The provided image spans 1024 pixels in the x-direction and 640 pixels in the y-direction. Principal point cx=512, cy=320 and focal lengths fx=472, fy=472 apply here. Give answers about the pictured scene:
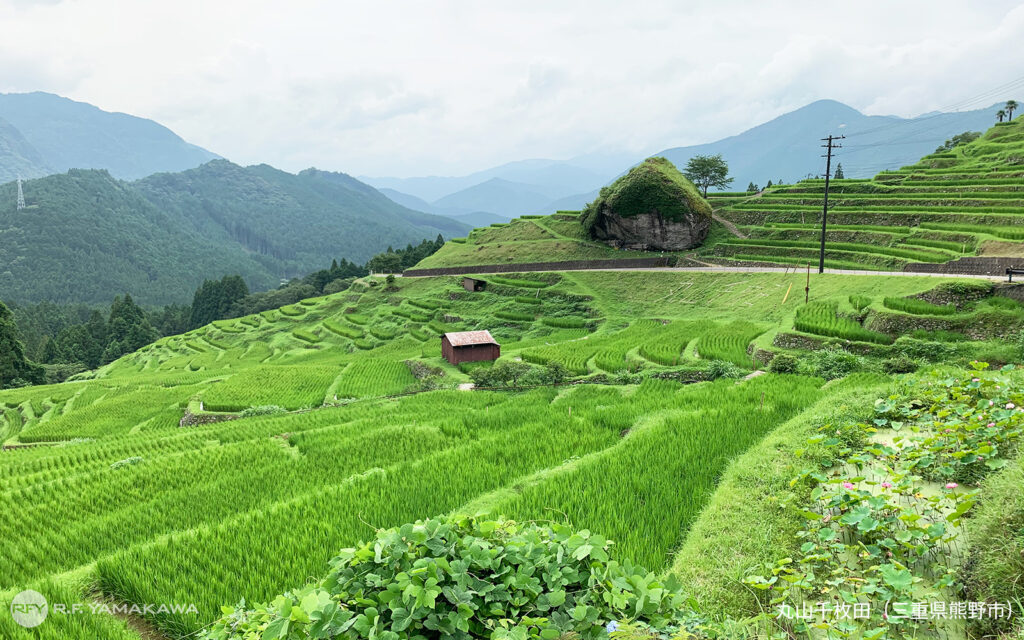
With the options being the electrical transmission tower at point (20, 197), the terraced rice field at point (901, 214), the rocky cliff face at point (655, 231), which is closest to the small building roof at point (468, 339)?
the terraced rice field at point (901, 214)

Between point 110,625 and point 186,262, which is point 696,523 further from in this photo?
point 186,262

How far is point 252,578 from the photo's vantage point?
201 inches

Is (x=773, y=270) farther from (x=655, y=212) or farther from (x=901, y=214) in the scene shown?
(x=655, y=212)

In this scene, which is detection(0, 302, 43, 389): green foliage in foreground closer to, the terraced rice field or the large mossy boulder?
the large mossy boulder

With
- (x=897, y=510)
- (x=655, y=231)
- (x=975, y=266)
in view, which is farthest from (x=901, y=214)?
(x=897, y=510)

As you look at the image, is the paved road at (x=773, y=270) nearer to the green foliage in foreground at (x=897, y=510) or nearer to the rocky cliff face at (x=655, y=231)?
the rocky cliff face at (x=655, y=231)

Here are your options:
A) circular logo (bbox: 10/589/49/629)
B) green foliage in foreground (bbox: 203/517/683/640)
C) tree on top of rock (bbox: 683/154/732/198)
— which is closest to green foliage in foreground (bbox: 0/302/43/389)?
circular logo (bbox: 10/589/49/629)

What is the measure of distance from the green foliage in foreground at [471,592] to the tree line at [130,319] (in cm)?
7371

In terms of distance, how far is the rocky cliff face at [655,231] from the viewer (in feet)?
159

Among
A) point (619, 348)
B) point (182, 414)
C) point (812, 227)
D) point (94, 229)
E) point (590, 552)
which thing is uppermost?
point (94, 229)

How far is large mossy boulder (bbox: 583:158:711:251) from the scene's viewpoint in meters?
48.5

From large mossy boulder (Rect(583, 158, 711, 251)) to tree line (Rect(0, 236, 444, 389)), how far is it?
43.8 m

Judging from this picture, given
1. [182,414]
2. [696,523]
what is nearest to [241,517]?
[696,523]

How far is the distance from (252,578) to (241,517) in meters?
1.69
